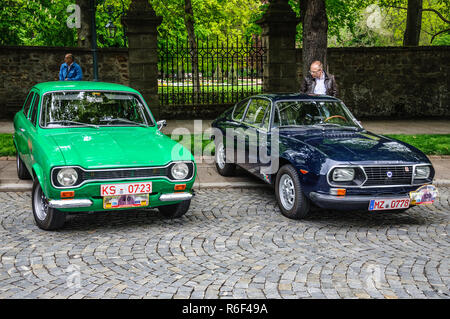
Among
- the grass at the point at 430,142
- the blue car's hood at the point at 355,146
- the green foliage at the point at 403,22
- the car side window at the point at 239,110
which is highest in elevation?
the green foliage at the point at 403,22

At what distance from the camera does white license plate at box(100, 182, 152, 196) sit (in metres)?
5.56

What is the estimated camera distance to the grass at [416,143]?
11.1 meters

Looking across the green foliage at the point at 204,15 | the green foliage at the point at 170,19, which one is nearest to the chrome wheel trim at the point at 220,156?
the green foliage at the point at 170,19

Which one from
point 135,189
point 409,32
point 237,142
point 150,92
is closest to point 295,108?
point 237,142

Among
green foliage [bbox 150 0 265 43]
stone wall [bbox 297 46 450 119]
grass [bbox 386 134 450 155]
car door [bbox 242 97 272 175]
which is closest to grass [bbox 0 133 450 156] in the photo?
grass [bbox 386 134 450 155]

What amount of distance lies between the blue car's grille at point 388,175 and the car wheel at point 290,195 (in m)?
0.84

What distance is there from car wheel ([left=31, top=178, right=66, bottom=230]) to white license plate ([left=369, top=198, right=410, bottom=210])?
12.1 ft

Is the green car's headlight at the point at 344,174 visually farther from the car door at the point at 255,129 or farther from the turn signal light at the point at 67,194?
the turn signal light at the point at 67,194

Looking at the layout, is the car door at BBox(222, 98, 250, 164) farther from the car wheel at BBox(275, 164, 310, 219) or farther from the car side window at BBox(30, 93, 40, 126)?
the car side window at BBox(30, 93, 40, 126)

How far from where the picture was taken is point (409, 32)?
20.5 m

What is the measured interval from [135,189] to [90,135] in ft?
3.80

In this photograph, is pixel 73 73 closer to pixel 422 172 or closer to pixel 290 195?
pixel 290 195

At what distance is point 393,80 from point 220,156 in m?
11.5

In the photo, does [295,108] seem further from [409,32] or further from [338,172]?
[409,32]
